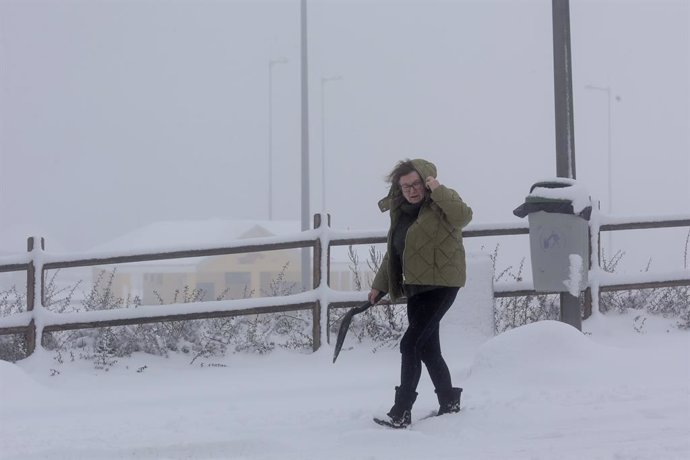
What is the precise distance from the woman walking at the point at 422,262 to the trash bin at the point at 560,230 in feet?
7.06

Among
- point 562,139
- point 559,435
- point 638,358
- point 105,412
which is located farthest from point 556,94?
point 105,412

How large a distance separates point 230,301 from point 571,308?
316 cm

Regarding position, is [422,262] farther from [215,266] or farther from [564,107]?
[215,266]

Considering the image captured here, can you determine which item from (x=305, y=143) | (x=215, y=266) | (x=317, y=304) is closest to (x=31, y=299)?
(x=317, y=304)

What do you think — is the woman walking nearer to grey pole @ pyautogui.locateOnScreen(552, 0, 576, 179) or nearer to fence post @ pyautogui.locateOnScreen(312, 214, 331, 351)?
grey pole @ pyautogui.locateOnScreen(552, 0, 576, 179)

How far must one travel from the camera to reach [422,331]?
4520 mm

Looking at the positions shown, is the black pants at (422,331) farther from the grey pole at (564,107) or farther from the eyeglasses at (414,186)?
the grey pole at (564,107)

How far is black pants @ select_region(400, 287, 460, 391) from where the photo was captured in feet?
14.9

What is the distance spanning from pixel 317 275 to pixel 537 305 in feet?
8.65

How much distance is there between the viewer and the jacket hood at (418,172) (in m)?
4.52

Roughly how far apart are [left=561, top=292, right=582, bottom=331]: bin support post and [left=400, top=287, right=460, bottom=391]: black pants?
7.85 ft

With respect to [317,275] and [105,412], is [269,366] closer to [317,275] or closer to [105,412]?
[317,275]

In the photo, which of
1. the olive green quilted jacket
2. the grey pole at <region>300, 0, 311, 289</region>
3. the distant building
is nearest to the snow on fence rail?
the olive green quilted jacket

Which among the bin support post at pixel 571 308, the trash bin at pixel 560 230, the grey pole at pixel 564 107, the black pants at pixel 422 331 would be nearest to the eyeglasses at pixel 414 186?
the black pants at pixel 422 331
